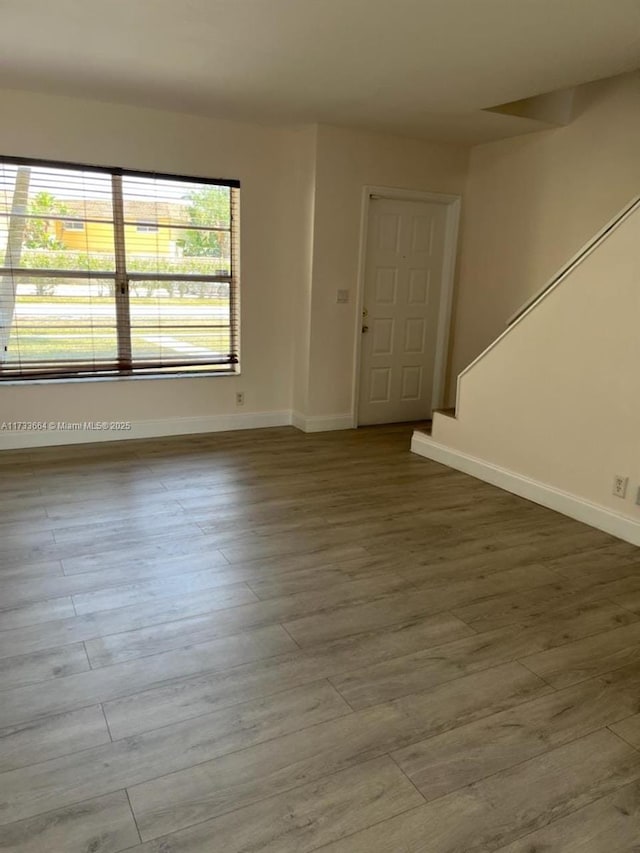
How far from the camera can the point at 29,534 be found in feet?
10.3

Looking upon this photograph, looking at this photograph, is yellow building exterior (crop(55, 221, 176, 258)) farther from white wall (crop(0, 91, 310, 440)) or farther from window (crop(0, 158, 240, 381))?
white wall (crop(0, 91, 310, 440))

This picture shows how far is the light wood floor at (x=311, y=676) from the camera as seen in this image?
5.12 feet

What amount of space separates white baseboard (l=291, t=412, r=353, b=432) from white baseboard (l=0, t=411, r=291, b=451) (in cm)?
15

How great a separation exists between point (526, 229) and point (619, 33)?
2.26 m

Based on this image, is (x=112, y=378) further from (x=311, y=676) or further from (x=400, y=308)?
(x=311, y=676)

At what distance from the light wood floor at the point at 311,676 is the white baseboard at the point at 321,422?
5.40 ft

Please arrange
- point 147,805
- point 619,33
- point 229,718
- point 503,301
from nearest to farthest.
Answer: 1. point 147,805
2. point 229,718
3. point 619,33
4. point 503,301

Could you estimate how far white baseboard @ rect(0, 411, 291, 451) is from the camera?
4617mm

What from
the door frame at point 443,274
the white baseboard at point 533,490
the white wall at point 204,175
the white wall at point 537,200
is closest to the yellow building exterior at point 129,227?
the white wall at point 204,175

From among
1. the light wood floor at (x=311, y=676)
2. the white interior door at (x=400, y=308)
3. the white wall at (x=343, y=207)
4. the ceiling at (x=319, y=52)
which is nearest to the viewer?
the light wood floor at (x=311, y=676)

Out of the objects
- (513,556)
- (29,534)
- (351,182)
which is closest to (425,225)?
(351,182)

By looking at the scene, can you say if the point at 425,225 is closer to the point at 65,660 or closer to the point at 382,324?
the point at 382,324

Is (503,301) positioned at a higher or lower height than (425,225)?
lower

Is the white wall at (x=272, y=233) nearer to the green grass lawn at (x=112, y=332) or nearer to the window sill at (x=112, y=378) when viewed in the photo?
the window sill at (x=112, y=378)
